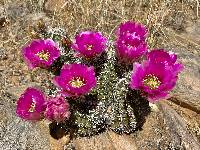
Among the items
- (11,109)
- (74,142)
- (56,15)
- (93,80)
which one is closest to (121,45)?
(93,80)

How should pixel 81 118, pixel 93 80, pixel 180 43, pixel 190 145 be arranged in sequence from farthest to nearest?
pixel 180 43 → pixel 190 145 → pixel 81 118 → pixel 93 80

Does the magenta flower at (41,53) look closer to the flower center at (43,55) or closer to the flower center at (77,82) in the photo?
the flower center at (43,55)

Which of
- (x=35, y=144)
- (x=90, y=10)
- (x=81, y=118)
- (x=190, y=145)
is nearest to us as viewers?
(x=81, y=118)

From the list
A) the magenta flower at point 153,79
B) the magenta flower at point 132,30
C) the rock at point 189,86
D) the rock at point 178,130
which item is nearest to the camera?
the magenta flower at point 153,79

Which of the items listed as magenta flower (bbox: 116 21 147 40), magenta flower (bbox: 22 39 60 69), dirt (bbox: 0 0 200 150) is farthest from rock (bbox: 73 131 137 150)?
magenta flower (bbox: 116 21 147 40)

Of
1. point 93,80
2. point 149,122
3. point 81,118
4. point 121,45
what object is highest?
point 121,45

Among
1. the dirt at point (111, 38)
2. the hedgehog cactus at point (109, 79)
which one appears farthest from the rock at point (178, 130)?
the hedgehog cactus at point (109, 79)

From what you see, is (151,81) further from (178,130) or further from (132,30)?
(178,130)

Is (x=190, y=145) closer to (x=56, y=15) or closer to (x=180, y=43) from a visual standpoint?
(x=180, y=43)

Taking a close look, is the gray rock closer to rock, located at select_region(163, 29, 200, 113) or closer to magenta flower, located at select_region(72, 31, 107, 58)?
magenta flower, located at select_region(72, 31, 107, 58)
